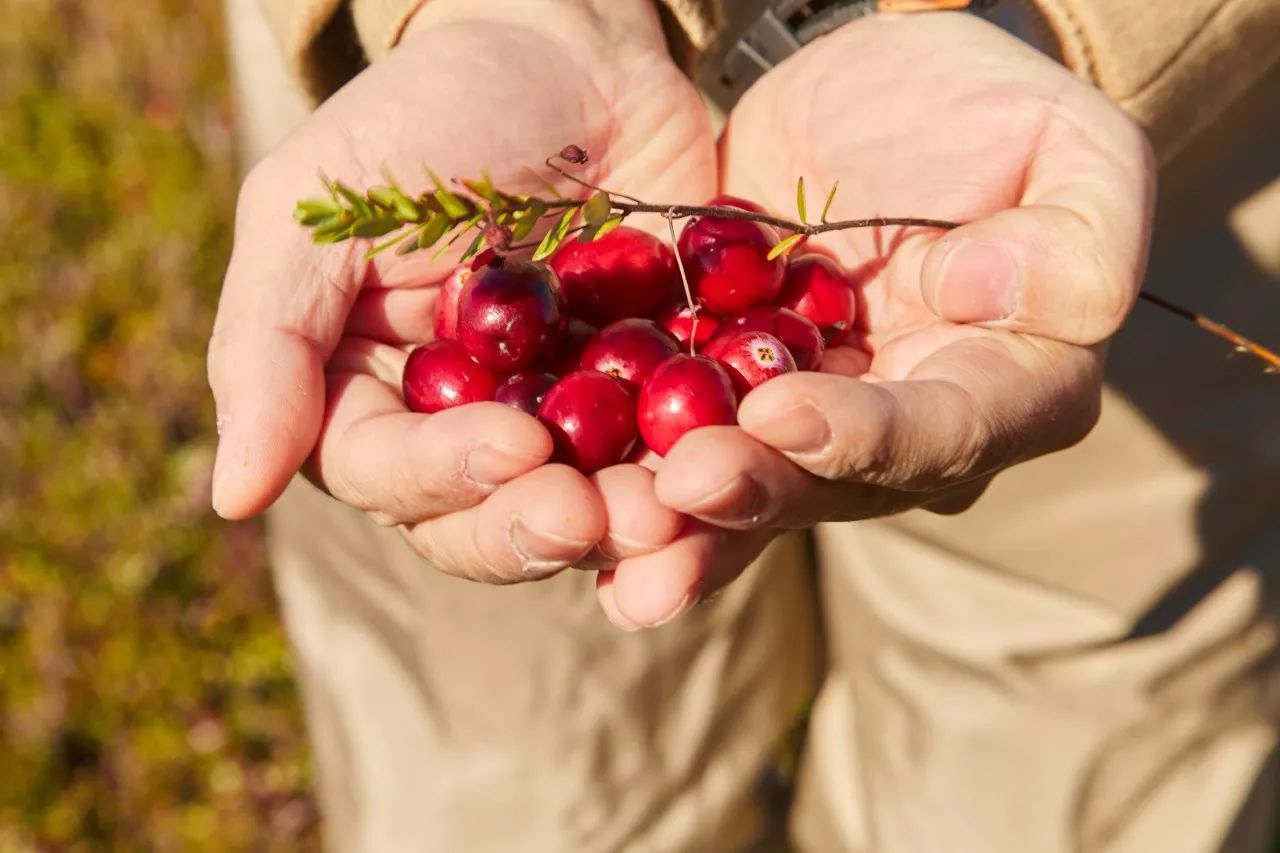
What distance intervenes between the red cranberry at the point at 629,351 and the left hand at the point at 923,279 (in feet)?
1.43

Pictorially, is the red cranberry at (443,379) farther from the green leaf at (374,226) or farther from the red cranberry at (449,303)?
the green leaf at (374,226)

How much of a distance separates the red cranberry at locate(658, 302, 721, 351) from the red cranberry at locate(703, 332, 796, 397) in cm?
27

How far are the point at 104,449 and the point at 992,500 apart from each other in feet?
12.7

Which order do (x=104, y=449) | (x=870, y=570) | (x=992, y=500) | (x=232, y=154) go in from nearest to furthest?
(x=992, y=500)
(x=870, y=570)
(x=104, y=449)
(x=232, y=154)

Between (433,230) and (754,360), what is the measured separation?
83 cm

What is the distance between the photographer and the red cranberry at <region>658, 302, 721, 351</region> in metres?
3.07

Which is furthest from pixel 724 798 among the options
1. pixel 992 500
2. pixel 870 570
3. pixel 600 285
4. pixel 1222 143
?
pixel 1222 143

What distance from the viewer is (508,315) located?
274cm

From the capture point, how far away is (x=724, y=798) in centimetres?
511

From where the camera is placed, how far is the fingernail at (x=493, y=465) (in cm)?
235

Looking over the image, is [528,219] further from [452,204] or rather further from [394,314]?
[394,314]

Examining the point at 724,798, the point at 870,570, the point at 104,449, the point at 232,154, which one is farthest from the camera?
the point at 232,154

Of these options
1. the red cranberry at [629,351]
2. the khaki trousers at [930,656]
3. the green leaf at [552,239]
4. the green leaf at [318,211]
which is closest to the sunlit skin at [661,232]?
the red cranberry at [629,351]

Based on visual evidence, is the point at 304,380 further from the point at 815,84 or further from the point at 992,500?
the point at 992,500
